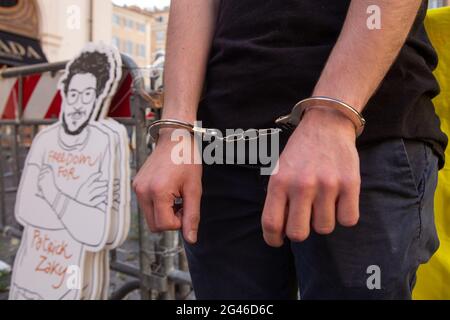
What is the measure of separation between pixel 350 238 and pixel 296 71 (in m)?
0.33

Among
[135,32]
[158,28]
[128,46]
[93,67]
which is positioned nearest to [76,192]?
[93,67]

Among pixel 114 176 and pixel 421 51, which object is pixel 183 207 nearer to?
pixel 421 51

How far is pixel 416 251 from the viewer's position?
0.73 metres

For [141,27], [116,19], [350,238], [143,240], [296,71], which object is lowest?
[143,240]

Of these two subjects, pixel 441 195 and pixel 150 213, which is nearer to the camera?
pixel 150 213

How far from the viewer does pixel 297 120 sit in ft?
2.13

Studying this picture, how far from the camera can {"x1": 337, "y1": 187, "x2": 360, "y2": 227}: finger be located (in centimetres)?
56

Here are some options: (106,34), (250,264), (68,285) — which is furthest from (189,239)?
(106,34)

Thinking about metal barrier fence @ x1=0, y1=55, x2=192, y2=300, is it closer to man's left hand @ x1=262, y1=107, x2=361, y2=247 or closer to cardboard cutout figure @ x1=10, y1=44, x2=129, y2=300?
cardboard cutout figure @ x1=10, y1=44, x2=129, y2=300

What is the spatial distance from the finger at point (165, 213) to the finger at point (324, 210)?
0.28 meters

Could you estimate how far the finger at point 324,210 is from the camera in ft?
1.82

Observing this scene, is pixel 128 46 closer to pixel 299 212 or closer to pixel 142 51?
pixel 142 51
